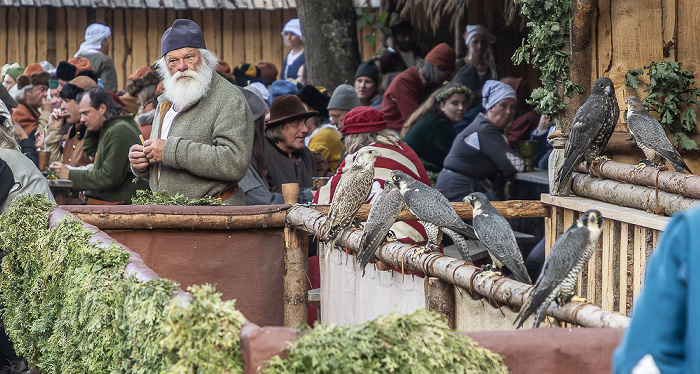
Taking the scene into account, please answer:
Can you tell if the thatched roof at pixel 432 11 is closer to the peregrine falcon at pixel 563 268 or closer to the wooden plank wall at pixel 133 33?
the wooden plank wall at pixel 133 33

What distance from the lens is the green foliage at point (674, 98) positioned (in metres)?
4.69

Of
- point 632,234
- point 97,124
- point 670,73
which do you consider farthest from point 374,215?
point 97,124

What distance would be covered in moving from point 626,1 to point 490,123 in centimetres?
278

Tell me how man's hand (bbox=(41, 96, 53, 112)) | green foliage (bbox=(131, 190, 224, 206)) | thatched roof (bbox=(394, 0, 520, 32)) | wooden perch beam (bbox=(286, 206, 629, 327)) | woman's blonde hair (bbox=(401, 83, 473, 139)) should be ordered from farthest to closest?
1. man's hand (bbox=(41, 96, 53, 112))
2. thatched roof (bbox=(394, 0, 520, 32))
3. woman's blonde hair (bbox=(401, 83, 473, 139))
4. green foliage (bbox=(131, 190, 224, 206))
5. wooden perch beam (bbox=(286, 206, 629, 327))

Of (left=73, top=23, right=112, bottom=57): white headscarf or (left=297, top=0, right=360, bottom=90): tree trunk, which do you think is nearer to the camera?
(left=297, top=0, right=360, bottom=90): tree trunk

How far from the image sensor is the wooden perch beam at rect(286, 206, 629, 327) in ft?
7.96

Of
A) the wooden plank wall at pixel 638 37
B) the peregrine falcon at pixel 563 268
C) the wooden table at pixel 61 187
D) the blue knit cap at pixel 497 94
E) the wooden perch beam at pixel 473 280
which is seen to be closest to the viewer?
the wooden perch beam at pixel 473 280

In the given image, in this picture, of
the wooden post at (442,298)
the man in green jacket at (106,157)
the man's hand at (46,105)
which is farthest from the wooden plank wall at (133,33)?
the wooden post at (442,298)

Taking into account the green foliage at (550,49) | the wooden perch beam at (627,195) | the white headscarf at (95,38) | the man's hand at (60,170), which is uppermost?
the white headscarf at (95,38)

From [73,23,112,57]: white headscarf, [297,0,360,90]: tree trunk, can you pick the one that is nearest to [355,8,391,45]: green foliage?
[297,0,360,90]: tree trunk

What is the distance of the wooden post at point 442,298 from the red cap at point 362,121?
7.23 ft

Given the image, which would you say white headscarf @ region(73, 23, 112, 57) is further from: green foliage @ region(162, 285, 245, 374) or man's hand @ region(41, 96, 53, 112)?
green foliage @ region(162, 285, 245, 374)

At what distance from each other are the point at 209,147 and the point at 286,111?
6.07 ft

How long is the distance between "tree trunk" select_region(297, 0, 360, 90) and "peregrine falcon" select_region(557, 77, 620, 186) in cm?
565
